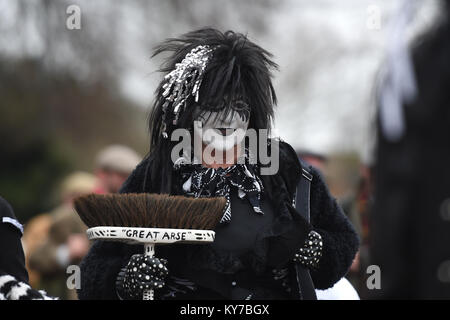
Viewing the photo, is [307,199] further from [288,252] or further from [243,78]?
[243,78]

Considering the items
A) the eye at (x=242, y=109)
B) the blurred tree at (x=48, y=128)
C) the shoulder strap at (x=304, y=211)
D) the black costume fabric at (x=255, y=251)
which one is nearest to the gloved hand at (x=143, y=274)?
the black costume fabric at (x=255, y=251)

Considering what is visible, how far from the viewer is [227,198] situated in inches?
156

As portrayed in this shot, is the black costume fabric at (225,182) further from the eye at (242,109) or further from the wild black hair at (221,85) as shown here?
the eye at (242,109)

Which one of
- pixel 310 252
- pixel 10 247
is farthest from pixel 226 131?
pixel 10 247

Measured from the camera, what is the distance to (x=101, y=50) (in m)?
17.9

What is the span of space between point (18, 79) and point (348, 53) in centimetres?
1070

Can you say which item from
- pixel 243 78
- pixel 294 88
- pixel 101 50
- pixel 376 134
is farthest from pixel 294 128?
pixel 376 134

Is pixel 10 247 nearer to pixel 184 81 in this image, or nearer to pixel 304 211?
pixel 184 81

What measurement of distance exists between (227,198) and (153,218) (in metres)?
0.48

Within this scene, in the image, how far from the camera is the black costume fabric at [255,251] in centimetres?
378

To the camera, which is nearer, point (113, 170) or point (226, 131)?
point (226, 131)

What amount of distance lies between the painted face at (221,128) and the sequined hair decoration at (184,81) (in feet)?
0.35

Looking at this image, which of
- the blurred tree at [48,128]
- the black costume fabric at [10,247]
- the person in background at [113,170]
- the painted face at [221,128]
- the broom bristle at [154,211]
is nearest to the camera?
the black costume fabric at [10,247]

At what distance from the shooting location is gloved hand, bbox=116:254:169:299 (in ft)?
12.0
